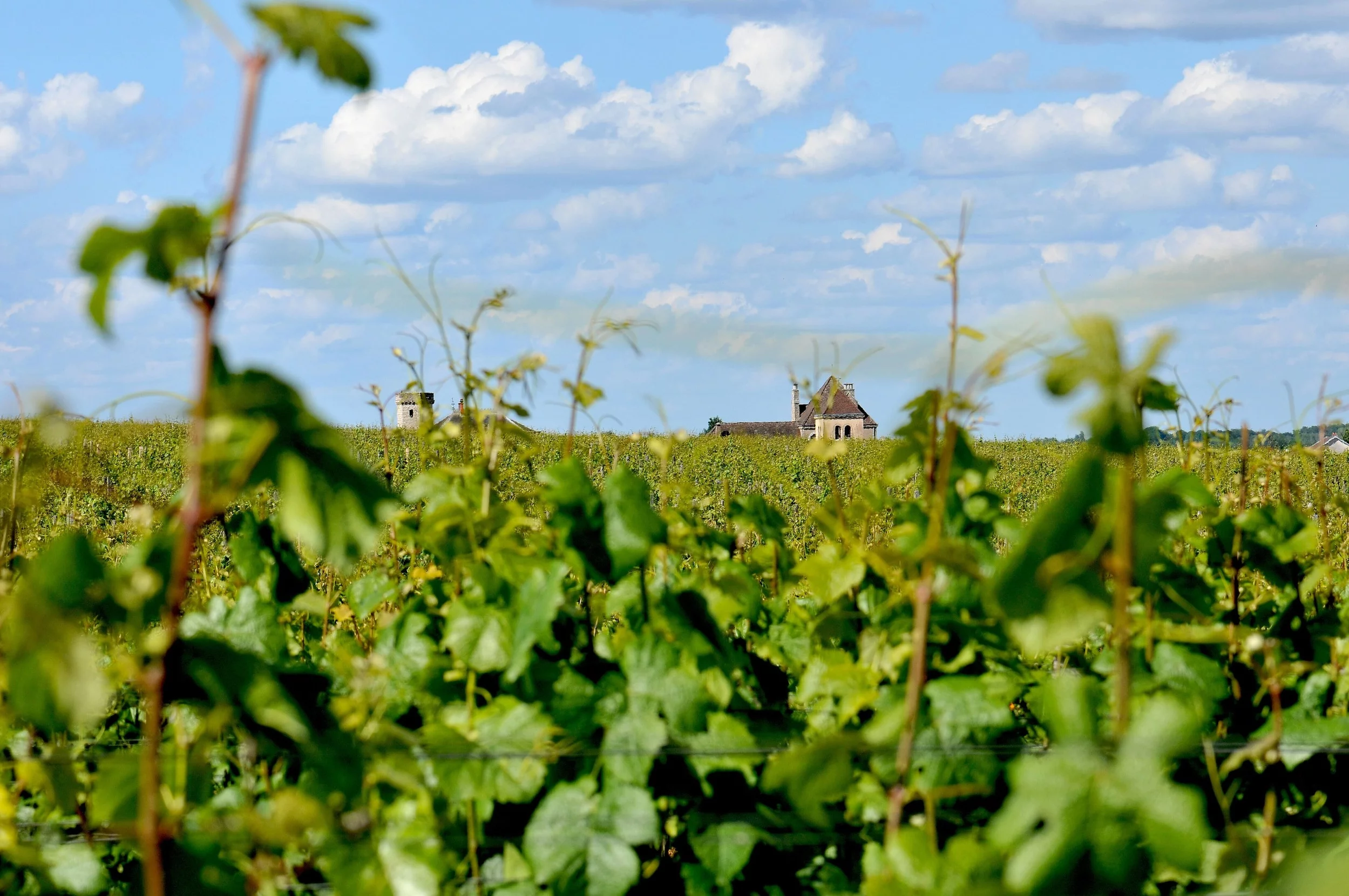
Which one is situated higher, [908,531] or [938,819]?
[908,531]

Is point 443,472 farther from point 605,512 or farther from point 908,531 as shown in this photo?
point 908,531

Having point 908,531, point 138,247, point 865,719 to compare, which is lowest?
point 865,719

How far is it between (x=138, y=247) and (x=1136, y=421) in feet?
2.96

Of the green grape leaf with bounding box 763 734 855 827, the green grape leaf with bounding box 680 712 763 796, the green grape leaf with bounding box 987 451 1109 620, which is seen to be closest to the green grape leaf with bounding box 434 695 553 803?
the green grape leaf with bounding box 680 712 763 796

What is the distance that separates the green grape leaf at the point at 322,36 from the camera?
1077mm

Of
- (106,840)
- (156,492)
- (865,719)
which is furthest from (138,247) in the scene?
(156,492)

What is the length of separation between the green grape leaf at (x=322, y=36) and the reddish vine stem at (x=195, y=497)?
4 centimetres

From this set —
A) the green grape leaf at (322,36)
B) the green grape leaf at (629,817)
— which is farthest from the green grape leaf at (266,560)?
the green grape leaf at (322,36)

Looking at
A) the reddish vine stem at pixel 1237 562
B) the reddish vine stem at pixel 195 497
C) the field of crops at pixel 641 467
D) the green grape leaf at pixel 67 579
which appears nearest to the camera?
the reddish vine stem at pixel 195 497

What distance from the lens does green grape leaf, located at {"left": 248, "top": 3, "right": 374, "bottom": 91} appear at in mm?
1077

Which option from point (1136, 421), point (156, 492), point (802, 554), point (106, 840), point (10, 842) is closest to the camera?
point (1136, 421)

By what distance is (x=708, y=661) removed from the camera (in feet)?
6.21

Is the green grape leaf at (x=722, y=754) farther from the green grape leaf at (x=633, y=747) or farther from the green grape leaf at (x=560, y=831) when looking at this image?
the green grape leaf at (x=560, y=831)

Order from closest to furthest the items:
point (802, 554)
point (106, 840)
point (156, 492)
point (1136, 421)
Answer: point (1136, 421), point (106, 840), point (802, 554), point (156, 492)
